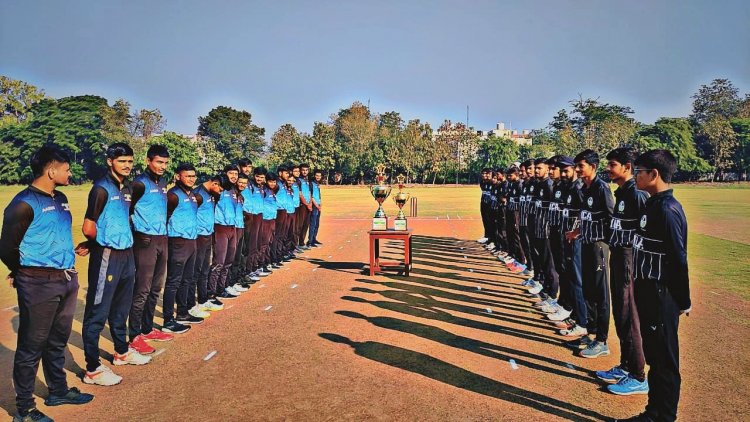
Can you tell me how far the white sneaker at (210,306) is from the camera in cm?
810

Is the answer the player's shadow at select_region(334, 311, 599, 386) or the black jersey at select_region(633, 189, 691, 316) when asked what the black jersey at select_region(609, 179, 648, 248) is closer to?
the black jersey at select_region(633, 189, 691, 316)

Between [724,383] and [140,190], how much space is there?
22.2 ft

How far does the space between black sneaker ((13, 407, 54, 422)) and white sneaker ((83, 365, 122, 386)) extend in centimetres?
82

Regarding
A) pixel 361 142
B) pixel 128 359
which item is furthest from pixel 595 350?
pixel 361 142

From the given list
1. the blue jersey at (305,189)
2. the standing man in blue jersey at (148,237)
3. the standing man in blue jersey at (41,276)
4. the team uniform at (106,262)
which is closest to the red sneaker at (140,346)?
the standing man in blue jersey at (148,237)

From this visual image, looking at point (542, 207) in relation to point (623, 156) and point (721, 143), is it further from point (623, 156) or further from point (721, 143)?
point (721, 143)

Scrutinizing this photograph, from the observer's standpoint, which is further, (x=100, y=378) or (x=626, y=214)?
(x=626, y=214)

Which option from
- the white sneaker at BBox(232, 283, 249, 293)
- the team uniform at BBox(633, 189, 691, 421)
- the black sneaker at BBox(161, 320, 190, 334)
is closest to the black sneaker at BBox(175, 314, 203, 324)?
the black sneaker at BBox(161, 320, 190, 334)

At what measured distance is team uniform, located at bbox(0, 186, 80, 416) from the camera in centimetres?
444

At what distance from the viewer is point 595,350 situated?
604 cm

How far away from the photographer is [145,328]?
657 centimetres

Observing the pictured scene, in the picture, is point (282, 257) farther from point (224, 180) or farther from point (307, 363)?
point (307, 363)

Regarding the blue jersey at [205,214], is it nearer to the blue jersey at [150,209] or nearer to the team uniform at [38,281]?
the blue jersey at [150,209]

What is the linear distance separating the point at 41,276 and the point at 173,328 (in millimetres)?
2644
